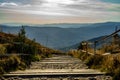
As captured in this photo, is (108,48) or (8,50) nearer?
(8,50)

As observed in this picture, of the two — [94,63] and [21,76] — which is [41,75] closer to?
[21,76]

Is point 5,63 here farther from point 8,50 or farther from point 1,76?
point 8,50

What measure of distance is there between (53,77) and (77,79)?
1.12 metres

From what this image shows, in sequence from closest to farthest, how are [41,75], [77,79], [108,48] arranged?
[77,79]
[41,75]
[108,48]

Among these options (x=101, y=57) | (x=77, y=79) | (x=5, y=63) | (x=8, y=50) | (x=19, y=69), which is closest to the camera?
(x=77, y=79)

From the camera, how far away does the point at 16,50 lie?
2308 cm

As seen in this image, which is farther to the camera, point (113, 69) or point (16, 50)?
point (16, 50)

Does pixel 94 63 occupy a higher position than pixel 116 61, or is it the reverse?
pixel 116 61

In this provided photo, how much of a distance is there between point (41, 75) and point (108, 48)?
38.2 ft

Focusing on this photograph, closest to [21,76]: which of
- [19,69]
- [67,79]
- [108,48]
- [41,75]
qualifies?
[41,75]

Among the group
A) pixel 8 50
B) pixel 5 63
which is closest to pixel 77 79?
pixel 5 63

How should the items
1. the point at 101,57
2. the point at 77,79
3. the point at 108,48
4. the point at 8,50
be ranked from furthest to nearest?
the point at 108,48
the point at 8,50
the point at 101,57
the point at 77,79

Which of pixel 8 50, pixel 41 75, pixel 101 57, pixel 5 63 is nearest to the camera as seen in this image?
pixel 41 75

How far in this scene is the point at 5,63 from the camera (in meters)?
15.8
